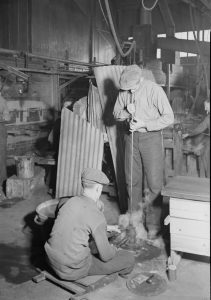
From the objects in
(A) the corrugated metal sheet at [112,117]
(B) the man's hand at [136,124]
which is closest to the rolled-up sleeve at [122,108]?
(B) the man's hand at [136,124]

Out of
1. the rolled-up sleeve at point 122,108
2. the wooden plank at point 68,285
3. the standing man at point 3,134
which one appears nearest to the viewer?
the wooden plank at point 68,285

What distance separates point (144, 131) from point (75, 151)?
1698 millimetres

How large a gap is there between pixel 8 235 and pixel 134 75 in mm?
2691

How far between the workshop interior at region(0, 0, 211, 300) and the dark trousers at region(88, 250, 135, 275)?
1 cm

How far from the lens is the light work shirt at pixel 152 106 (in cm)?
450

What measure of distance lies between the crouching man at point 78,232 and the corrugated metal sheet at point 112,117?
8.04ft

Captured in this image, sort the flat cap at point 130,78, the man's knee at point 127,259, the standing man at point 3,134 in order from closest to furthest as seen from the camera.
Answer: the man's knee at point 127,259 < the flat cap at point 130,78 < the standing man at point 3,134

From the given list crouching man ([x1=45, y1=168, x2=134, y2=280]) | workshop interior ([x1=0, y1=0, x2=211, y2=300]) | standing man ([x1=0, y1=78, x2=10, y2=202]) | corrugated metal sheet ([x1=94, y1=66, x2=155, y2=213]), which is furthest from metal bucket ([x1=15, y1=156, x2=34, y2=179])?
crouching man ([x1=45, y1=168, x2=134, y2=280])

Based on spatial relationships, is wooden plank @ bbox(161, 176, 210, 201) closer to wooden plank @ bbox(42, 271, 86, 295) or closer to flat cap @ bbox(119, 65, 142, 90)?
wooden plank @ bbox(42, 271, 86, 295)

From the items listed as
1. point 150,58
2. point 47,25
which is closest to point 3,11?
point 47,25

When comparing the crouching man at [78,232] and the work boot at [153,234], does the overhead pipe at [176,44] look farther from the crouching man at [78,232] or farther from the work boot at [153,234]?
the crouching man at [78,232]

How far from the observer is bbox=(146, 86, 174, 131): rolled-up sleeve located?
4500 millimetres

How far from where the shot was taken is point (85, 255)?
335 cm

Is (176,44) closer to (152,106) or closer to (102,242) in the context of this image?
(152,106)
